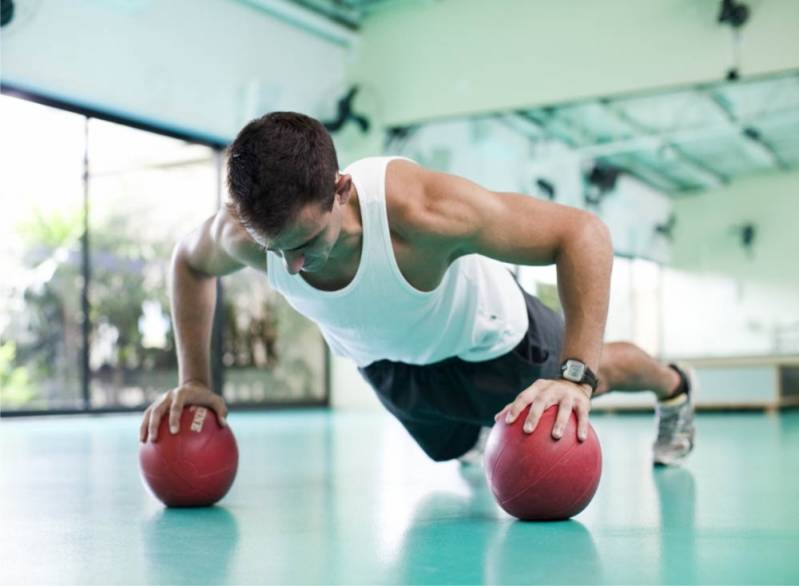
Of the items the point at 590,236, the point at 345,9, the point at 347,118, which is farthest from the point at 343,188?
the point at 345,9

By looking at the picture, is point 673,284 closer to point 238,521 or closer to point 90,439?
point 90,439

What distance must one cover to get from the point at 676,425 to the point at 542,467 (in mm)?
1267

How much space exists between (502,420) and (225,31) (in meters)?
5.52

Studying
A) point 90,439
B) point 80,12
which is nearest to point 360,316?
point 90,439

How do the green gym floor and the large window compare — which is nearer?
the green gym floor

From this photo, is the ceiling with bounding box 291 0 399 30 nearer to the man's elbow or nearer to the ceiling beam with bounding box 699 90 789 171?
the ceiling beam with bounding box 699 90 789 171

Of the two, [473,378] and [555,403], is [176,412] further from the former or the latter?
[555,403]

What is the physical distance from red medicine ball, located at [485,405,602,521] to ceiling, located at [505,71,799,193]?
15.6ft

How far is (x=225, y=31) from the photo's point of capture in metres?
6.62

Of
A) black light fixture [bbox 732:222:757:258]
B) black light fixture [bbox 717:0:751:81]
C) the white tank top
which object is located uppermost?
black light fixture [bbox 717:0:751:81]

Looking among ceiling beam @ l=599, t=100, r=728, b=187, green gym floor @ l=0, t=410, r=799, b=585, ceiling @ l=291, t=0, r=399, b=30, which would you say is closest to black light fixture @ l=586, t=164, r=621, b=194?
ceiling beam @ l=599, t=100, r=728, b=187

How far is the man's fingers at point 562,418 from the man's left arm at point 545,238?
0.08 m

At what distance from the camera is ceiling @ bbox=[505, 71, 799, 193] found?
5.95 meters

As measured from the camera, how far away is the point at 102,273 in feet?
21.8
